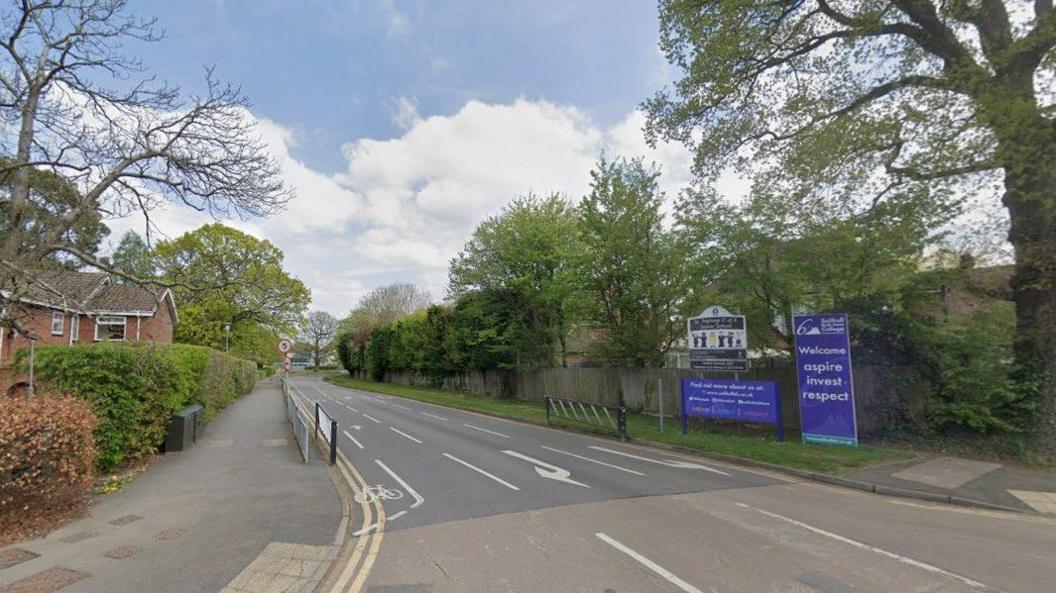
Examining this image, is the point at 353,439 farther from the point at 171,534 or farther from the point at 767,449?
the point at 767,449

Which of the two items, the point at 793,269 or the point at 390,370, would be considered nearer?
the point at 793,269

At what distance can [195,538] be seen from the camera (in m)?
6.16

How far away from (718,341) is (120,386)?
14.4 metres

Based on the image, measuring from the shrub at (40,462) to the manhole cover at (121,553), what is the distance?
1.46 meters

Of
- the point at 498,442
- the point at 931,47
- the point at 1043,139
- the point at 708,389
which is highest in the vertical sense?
the point at 931,47

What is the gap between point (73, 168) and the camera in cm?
914

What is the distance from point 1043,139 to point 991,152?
2.66ft

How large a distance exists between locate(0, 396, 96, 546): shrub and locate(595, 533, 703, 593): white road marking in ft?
23.4

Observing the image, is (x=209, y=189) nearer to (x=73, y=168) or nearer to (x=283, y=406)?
(x=73, y=168)

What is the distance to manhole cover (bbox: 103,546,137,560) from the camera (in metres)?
5.54

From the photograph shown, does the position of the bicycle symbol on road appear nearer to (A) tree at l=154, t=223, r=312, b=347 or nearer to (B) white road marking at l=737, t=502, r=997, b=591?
(B) white road marking at l=737, t=502, r=997, b=591

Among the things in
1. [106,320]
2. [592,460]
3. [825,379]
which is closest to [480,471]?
[592,460]

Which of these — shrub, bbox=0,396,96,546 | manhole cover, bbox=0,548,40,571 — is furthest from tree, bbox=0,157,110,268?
manhole cover, bbox=0,548,40,571

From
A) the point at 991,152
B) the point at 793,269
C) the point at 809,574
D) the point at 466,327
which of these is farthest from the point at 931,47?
the point at 466,327
